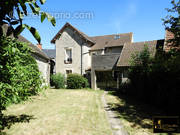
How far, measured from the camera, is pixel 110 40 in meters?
20.5

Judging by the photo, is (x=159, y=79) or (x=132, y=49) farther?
(x=132, y=49)

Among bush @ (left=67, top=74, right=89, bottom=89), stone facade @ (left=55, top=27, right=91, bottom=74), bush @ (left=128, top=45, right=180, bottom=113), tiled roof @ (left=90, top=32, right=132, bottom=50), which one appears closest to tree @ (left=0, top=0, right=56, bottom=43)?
bush @ (left=128, top=45, right=180, bottom=113)

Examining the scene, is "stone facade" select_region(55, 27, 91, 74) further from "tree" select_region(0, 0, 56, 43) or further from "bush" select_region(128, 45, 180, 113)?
"tree" select_region(0, 0, 56, 43)

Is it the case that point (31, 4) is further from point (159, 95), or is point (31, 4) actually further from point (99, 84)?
point (99, 84)

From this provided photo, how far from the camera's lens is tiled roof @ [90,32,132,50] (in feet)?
62.4

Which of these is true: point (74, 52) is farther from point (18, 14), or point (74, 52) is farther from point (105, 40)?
point (18, 14)

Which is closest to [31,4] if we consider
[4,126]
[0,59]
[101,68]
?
[0,59]

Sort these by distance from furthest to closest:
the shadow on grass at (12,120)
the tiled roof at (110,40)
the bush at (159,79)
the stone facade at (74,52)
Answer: the tiled roof at (110,40) → the stone facade at (74,52) → the bush at (159,79) → the shadow on grass at (12,120)

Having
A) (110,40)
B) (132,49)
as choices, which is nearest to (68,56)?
(110,40)

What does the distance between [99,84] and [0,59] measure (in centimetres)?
1470

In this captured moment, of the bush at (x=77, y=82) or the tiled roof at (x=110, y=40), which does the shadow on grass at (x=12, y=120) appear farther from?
the tiled roof at (x=110, y=40)

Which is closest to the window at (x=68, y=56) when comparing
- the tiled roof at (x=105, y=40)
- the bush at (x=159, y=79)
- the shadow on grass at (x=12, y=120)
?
the tiled roof at (x=105, y=40)

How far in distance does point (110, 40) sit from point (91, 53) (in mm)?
4722

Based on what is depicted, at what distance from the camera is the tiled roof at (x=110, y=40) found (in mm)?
19006
